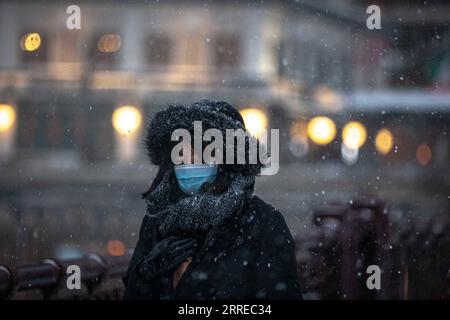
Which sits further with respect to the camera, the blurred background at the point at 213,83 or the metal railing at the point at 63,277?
the blurred background at the point at 213,83

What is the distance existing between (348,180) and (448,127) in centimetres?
1393

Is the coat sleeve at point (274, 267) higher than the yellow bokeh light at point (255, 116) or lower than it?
higher

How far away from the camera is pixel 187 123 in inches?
148

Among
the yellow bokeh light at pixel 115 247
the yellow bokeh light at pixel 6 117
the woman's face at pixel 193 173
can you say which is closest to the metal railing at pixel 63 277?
the woman's face at pixel 193 173

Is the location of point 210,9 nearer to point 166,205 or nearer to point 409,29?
point 409,29

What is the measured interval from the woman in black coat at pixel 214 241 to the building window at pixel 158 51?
45.0 metres

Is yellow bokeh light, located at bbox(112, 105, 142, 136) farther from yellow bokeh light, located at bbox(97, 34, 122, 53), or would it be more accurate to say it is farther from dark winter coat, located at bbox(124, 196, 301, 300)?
dark winter coat, located at bbox(124, 196, 301, 300)

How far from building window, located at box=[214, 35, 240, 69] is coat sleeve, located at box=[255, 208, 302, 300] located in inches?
1730

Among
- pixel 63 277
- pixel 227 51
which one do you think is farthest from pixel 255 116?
pixel 63 277

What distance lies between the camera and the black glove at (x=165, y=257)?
11.9 ft

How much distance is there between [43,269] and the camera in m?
4.55

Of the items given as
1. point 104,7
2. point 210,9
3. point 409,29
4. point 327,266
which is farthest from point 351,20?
point 327,266

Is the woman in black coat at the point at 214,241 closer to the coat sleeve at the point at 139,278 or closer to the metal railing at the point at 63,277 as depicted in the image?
the coat sleeve at the point at 139,278

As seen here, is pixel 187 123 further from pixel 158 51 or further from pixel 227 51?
pixel 158 51
